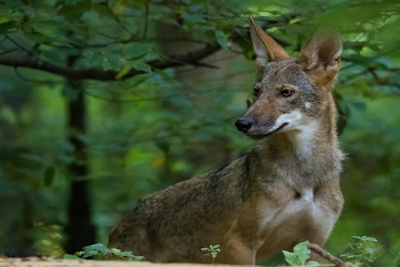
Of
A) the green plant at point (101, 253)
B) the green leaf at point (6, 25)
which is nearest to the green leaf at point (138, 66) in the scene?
the green leaf at point (6, 25)

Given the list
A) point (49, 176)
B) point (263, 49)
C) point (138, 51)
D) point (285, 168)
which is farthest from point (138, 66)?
point (49, 176)

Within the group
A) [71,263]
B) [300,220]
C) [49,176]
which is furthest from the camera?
[49,176]

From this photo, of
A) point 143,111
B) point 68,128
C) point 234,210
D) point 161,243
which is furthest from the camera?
point 143,111

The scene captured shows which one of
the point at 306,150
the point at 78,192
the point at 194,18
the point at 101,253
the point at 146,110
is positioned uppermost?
the point at 194,18

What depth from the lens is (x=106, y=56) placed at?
5691mm

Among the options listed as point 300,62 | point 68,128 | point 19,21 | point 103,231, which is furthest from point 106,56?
point 103,231

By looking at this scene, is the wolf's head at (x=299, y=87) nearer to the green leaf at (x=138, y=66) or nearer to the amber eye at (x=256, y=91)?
the amber eye at (x=256, y=91)

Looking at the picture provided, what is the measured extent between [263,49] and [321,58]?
64 centimetres

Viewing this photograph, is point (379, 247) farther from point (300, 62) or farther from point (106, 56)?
point (106, 56)

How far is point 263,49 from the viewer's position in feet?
20.6

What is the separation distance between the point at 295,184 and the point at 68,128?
238 inches

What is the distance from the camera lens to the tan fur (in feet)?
18.8

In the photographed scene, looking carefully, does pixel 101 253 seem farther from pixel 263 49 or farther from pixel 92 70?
pixel 92 70

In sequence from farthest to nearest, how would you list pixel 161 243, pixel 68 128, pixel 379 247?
pixel 68 128 < pixel 379 247 < pixel 161 243
